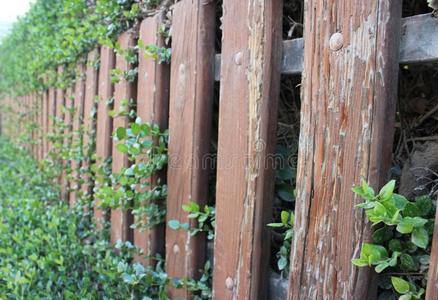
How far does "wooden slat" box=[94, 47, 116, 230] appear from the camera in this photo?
2.61m

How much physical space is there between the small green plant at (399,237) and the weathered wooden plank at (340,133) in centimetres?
5

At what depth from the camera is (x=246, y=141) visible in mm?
1328

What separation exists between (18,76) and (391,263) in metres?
6.24

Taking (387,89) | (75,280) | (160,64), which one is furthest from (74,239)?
(387,89)

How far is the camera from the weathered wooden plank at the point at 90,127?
2.92 meters

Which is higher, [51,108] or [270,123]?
[51,108]

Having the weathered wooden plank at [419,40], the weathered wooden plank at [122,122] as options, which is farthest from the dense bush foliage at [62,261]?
the weathered wooden plank at [419,40]

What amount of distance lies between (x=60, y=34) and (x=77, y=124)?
959mm

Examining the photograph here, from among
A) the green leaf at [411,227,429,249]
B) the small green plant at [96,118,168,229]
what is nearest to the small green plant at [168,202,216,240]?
the small green plant at [96,118,168,229]

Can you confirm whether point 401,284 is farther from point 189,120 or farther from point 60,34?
point 60,34

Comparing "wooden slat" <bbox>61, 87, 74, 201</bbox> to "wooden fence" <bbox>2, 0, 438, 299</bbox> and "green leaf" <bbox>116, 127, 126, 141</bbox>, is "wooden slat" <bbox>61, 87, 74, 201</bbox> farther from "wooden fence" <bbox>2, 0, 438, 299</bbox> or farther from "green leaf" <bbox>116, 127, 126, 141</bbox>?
"green leaf" <bbox>116, 127, 126, 141</bbox>

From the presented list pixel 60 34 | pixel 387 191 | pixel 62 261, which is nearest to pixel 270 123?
pixel 387 191

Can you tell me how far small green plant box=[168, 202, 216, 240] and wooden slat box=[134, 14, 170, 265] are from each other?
1.02ft

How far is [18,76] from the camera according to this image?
6090mm
